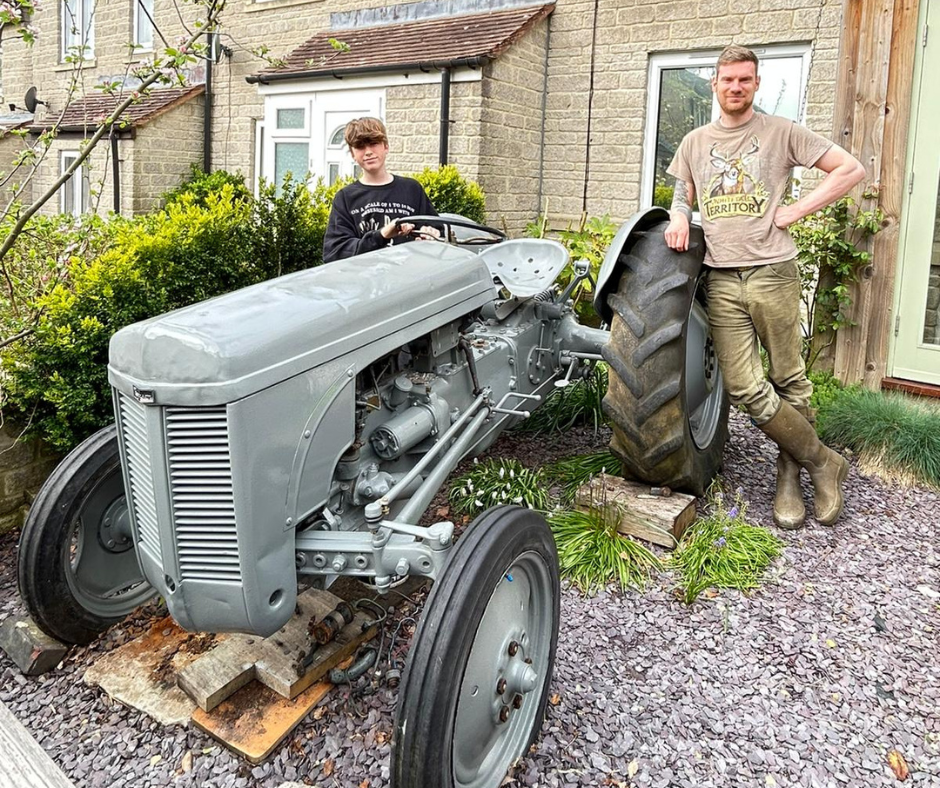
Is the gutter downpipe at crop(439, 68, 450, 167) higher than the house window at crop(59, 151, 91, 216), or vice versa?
the gutter downpipe at crop(439, 68, 450, 167)

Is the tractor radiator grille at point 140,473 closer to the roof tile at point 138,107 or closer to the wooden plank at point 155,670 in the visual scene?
the wooden plank at point 155,670

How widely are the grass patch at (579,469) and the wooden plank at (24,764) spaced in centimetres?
239

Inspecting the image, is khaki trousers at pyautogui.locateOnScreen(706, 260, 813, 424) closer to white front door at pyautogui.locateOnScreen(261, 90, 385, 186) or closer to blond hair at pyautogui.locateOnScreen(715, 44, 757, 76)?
blond hair at pyautogui.locateOnScreen(715, 44, 757, 76)

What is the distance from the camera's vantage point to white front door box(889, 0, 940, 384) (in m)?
4.46

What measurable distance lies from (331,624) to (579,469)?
175 centimetres

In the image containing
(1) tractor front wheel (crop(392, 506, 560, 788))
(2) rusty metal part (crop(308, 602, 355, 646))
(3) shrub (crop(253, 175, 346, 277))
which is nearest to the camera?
(1) tractor front wheel (crop(392, 506, 560, 788))

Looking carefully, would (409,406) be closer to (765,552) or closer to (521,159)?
(765,552)

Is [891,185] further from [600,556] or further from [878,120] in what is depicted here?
[600,556]

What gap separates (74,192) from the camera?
1411cm

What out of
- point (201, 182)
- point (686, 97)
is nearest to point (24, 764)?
point (686, 97)

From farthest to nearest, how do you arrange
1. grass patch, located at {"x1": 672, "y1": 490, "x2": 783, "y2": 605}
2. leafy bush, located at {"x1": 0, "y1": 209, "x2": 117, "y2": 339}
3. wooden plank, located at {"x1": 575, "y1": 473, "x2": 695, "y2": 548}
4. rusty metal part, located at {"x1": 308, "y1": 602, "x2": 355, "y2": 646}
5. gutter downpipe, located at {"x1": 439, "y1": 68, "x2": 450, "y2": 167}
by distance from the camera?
1. gutter downpipe, located at {"x1": 439, "y1": 68, "x2": 450, "y2": 167}
2. leafy bush, located at {"x1": 0, "y1": 209, "x2": 117, "y2": 339}
3. wooden plank, located at {"x1": 575, "y1": 473, "x2": 695, "y2": 548}
4. grass patch, located at {"x1": 672, "y1": 490, "x2": 783, "y2": 605}
5. rusty metal part, located at {"x1": 308, "y1": 602, "x2": 355, "y2": 646}

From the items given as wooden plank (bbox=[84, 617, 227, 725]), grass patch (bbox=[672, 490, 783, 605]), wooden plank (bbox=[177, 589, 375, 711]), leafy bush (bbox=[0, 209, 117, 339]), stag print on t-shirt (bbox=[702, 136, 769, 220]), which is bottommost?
wooden plank (bbox=[84, 617, 227, 725])

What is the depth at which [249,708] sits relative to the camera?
2.45 meters

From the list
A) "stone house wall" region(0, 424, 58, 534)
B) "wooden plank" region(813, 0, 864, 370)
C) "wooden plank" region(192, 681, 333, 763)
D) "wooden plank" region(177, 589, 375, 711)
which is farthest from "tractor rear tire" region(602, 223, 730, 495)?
"stone house wall" region(0, 424, 58, 534)
